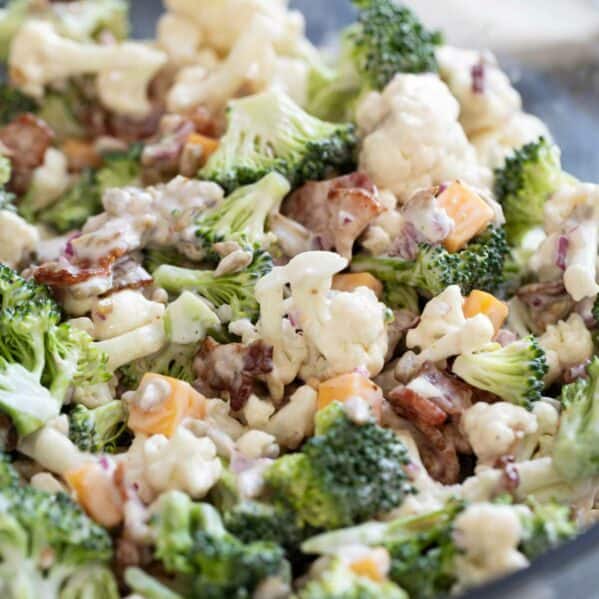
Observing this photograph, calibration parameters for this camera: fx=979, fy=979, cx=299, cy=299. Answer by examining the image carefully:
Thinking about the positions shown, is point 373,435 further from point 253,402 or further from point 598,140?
point 598,140

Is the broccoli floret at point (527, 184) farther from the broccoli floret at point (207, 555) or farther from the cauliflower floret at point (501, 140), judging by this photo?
the broccoli floret at point (207, 555)

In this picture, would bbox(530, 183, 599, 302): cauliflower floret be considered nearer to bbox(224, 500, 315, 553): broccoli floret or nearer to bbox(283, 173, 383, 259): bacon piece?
bbox(283, 173, 383, 259): bacon piece

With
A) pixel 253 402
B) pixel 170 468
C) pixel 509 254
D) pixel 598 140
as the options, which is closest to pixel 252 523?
pixel 170 468

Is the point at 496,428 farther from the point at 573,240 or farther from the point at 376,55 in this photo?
the point at 376,55

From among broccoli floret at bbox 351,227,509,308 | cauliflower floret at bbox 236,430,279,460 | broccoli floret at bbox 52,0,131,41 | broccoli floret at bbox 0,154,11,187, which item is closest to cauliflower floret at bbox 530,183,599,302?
broccoli floret at bbox 351,227,509,308

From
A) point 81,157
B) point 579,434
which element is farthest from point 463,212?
point 81,157
